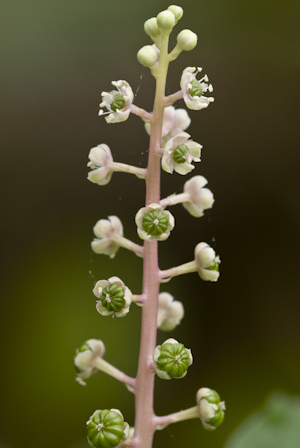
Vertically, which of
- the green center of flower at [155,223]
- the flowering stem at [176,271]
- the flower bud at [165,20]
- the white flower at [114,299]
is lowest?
the white flower at [114,299]

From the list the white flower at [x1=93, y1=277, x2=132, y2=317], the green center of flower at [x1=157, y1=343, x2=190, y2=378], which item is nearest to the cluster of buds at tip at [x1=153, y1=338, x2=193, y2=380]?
the green center of flower at [x1=157, y1=343, x2=190, y2=378]

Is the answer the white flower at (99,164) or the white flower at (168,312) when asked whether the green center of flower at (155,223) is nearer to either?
the white flower at (99,164)

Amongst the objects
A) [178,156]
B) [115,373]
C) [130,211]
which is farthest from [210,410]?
[130,211]

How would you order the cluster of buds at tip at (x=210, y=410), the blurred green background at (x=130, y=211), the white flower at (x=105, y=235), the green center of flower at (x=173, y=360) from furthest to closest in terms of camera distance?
the blurred green background at (x=130, y=211), the white flower at (x=105, y=235), the cluster of buds at tip at (x=210, y=410), the green center of flower at (x=173, y=360)

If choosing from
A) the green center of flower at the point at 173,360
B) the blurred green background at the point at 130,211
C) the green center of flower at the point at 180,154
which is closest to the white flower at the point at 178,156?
the green center of flower at the point at 180,154

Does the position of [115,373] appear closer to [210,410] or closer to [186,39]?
[210,410]

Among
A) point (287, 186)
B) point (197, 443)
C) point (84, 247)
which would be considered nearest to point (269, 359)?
point (197, 443)

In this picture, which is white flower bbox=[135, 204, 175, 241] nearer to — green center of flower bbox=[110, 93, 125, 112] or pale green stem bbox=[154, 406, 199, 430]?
green center of flower bbox=[110, 93, 125, 112]

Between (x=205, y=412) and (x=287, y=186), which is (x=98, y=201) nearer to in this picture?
(x=287, y=186)
